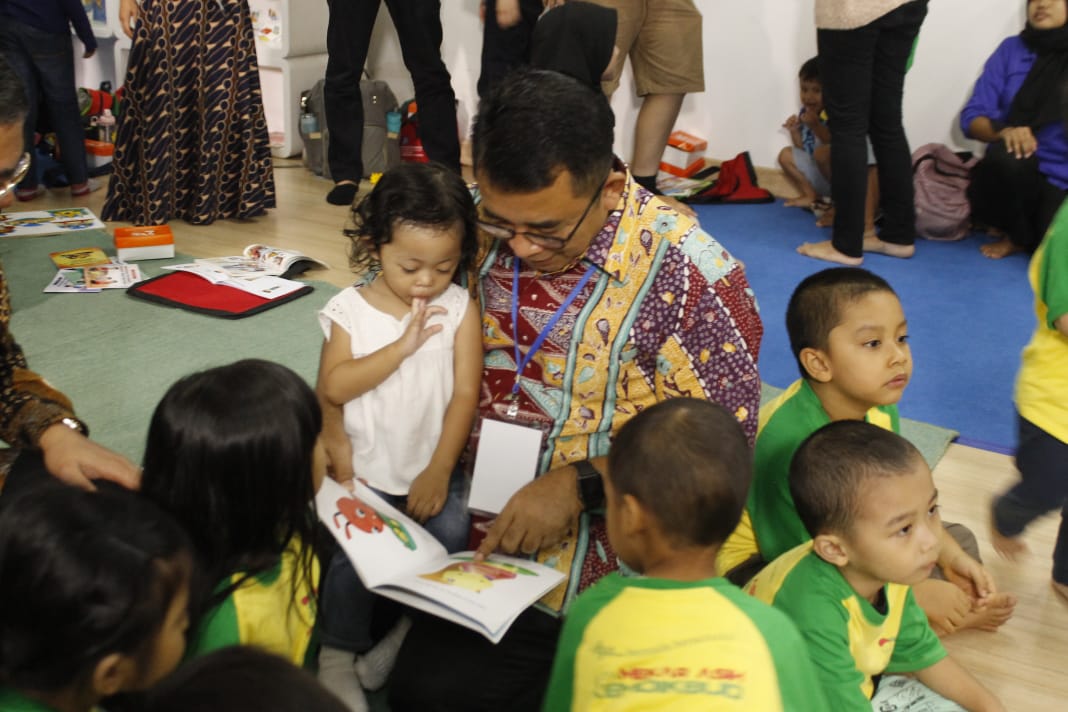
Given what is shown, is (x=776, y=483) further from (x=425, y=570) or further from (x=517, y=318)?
(x=425, y=570)

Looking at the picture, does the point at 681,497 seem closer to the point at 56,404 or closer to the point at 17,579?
the point at 17,579

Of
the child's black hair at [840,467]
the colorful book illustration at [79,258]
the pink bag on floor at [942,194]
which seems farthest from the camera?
the pink bag on floor at [942,194]

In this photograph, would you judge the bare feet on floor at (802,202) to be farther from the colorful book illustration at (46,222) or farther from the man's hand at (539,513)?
the man's hand at (539,513)

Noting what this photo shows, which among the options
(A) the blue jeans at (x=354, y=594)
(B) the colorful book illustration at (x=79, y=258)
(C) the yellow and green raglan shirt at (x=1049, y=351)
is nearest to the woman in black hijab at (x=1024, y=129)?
(C) the yellow and green raglan shirt at (x=1049, y=351)

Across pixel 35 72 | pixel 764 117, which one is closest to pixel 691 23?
pixel 764 117

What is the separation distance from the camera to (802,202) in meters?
4.52

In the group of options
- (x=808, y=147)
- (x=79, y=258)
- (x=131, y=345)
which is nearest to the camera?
(x=131, y=345)

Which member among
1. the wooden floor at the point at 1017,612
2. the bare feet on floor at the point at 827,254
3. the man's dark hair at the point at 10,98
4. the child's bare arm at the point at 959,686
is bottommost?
the wooden floor at the point at 1017,612

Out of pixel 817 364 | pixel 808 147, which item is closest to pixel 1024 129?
pixel 808 147

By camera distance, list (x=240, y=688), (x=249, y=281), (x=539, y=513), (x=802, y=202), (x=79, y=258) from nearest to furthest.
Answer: (x=240, y=688) → (x=539, y=513) → (x=249, y=281) → (x=79, y=258) → (x=802, y=202)

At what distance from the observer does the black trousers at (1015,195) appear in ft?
12.5

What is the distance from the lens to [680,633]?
1.12 m

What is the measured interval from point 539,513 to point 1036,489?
3.44ft

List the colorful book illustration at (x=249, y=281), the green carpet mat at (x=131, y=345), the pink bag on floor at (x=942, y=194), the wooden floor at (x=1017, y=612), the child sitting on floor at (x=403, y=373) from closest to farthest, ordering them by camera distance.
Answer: the child sitting on floor at (x=403, y=373) < the wooden floor at (x=1017, y=612) < the green carpet mat at (x=131, y=345) < the colorful book illustration at (x=249, y=281) < the pink bag on floor at (x=942, y=194)
